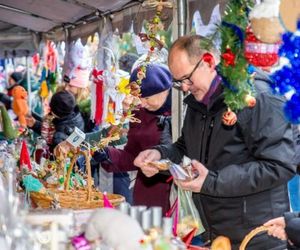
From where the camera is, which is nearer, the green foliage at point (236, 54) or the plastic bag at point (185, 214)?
the plastic bag at point (185, 214)

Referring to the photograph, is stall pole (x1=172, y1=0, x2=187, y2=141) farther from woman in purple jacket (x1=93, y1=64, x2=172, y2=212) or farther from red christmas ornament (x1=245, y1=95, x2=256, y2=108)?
Answer: red christmas ornament (x1=245, y1=95, x2=256, y2=108)

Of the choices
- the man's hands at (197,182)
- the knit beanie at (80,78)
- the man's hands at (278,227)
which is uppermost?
the knit beanie at (80,78)

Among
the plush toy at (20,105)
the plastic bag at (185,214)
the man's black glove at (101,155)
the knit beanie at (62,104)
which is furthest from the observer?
the plush toy at (20,105)

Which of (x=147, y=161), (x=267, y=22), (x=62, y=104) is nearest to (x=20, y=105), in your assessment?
(x=62, y=104)

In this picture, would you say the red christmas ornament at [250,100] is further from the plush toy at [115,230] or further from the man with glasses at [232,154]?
the plush toy at [115,230]

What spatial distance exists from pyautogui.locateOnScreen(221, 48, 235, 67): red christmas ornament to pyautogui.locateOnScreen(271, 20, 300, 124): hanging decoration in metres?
0.17

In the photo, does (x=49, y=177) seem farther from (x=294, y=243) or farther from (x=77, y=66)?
(x=77, y=66)

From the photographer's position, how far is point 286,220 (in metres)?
2.03

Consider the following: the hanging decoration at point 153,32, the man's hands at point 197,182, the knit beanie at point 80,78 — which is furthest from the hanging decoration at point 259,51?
the knit beanie at point 80,78

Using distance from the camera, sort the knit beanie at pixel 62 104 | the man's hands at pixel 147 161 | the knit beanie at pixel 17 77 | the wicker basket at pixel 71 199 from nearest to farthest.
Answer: the man's hands at pixel 147 161 → the wicker basket at pixel 71 199 → the knit beanie at pixel 62 104 → the knit beanie at pixel 17 77

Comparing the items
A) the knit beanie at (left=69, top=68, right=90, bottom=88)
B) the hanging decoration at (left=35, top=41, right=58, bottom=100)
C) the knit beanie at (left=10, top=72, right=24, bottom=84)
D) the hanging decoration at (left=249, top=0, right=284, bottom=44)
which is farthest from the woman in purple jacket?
the knit beanie at (left=10, top=72, right=24, bottom=84)

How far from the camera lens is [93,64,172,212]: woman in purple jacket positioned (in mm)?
3297

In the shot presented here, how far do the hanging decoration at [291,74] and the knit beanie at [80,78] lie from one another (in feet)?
13.0

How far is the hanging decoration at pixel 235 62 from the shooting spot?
218cm
